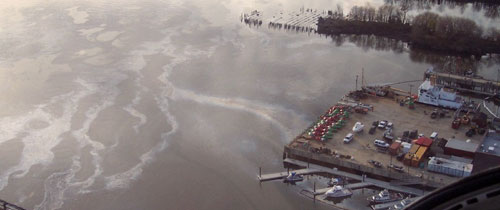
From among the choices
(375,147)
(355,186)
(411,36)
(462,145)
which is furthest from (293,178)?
(411,36)

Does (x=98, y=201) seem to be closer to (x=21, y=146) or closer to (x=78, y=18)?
(x=21, y=146)

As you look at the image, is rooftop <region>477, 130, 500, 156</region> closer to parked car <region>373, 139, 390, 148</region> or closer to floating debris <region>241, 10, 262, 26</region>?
parked car <region>373, 139, 390, 148</region>

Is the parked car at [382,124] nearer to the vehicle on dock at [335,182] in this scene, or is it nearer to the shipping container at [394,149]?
the shipping container at [394,149]

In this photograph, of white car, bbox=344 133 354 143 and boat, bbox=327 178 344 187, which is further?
white car, bbox=344 133 354 143

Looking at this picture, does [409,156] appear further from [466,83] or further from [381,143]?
[466,83]

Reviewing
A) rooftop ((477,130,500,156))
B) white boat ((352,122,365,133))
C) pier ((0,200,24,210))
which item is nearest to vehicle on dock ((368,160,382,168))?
white boat ((352,122,365,133))
